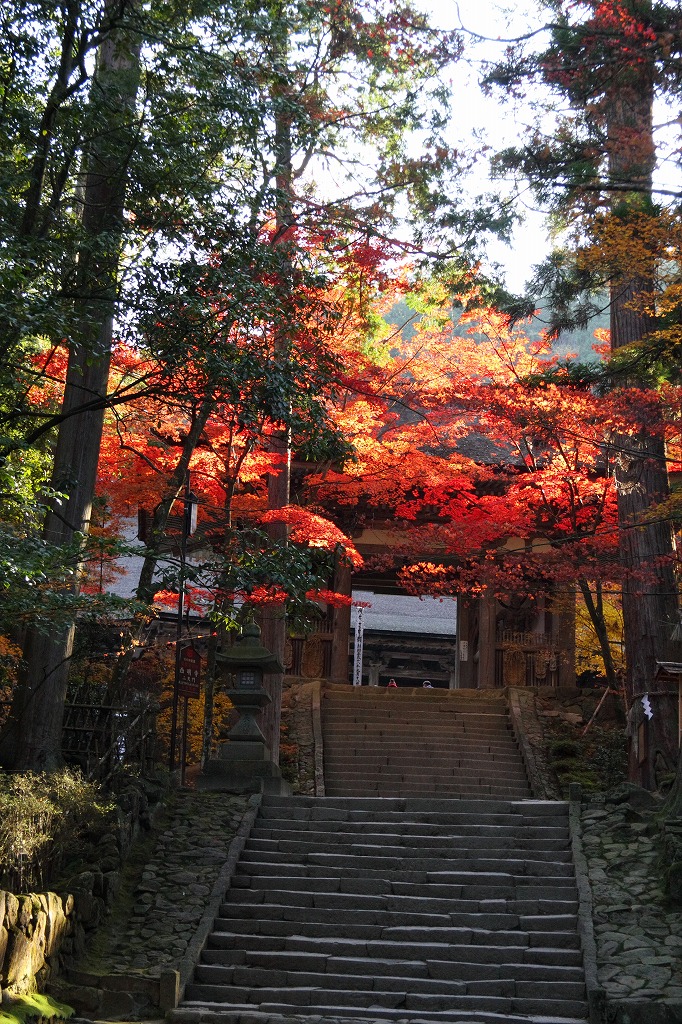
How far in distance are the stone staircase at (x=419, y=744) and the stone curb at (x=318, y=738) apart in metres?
0.14

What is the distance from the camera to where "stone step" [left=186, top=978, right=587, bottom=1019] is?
9.05m

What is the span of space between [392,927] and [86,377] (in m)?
7.62

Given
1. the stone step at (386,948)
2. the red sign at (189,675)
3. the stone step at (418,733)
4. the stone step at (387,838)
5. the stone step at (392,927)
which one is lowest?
the stone step at (386,948)

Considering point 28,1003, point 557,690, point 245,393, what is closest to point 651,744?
point 557,690

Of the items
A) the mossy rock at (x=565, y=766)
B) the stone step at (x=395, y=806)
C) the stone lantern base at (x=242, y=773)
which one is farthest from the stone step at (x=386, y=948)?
the mossy rock at (x=565, y=766)

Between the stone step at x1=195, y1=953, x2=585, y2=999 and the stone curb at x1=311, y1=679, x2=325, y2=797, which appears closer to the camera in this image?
the stone step at x1=195, y1=953, x2=585, y2=999

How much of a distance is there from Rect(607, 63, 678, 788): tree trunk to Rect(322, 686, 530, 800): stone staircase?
8.46 feet

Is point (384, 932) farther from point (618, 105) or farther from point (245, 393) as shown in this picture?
point (618, 105)

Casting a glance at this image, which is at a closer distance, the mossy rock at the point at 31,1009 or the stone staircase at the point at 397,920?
the mossy rock at the point at 31,1009

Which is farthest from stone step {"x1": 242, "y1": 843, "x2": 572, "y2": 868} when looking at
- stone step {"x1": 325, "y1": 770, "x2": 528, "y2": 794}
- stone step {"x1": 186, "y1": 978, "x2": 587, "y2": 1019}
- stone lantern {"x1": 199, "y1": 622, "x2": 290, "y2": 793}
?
stone step {"x1": 325, "y1": 770, "x2": 528, "y2": 794}

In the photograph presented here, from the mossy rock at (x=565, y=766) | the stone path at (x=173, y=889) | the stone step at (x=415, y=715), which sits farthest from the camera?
the stone step at (x=415, y=715)

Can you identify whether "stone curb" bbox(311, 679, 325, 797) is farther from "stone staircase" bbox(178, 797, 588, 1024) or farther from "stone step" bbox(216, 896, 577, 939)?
"stone step" bbox(216, 896, 577, 939)

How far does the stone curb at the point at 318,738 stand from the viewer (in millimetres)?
17500

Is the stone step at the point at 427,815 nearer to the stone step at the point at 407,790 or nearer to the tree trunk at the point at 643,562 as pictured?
the tree trunk at the point at 643,562
